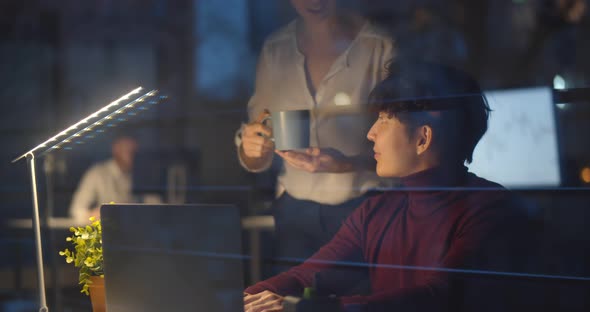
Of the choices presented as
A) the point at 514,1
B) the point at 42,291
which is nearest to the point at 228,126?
the point at 42,291

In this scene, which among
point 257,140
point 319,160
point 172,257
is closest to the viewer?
point 172,257

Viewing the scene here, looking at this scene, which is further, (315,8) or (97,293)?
(315,8)

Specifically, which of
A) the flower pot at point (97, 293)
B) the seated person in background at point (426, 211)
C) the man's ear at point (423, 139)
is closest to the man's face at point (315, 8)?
the seated person in background at point (426, 211)

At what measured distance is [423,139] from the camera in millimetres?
1766

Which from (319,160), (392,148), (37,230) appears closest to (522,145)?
(392,148)

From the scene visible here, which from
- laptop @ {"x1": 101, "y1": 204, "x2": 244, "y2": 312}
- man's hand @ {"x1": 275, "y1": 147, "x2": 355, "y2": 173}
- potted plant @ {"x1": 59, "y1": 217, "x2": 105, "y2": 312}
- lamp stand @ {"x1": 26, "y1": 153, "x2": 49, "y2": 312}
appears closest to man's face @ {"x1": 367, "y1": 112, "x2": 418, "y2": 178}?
man's hand @ {"x1": 275, "y1": 147, "x2": 355, "y2": 173}

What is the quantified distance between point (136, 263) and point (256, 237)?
80 centimetres

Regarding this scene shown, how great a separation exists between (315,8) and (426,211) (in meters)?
0.71

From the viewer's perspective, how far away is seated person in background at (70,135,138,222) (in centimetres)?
267

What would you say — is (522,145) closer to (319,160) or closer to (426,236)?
(426,236)

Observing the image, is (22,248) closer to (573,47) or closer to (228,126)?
(228,126)

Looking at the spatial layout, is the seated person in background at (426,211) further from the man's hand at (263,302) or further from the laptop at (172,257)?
the laptop at (172,257)

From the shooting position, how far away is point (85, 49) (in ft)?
9.80

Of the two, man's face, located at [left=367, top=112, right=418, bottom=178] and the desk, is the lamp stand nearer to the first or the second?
the desk
